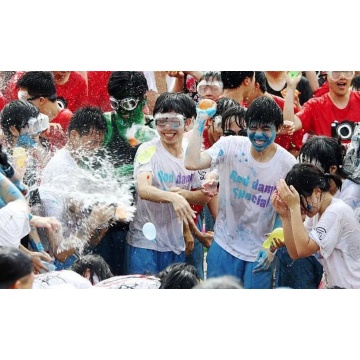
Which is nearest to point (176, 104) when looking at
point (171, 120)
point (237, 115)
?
point (171, 120)

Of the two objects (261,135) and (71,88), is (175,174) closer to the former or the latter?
(261,135)

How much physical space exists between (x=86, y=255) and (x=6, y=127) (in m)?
0.69

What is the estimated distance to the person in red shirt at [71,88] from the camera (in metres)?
5.36

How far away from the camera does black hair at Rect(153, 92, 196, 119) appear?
5340 millimetres

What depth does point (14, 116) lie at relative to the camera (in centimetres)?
536

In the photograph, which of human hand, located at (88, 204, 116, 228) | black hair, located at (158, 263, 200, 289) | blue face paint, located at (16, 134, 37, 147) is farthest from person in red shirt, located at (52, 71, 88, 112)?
black hair, located at (158, 263, 200, 289)

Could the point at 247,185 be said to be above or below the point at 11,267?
above

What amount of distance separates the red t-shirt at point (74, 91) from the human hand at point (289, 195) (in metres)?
0.99

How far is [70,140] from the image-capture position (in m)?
5.41

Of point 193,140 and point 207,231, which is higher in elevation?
point 193,140

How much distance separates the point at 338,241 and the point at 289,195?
31 cm

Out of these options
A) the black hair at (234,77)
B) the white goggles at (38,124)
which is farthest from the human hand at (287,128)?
the white goggles at (38,124)

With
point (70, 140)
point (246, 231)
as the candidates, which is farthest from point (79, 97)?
point (246, 231)

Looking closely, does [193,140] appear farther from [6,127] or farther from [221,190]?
[6,127]
